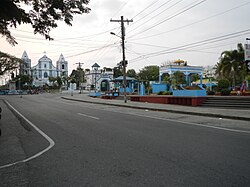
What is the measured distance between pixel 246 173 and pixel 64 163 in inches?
144

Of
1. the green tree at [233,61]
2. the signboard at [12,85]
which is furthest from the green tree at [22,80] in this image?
the green tree at [233,61]

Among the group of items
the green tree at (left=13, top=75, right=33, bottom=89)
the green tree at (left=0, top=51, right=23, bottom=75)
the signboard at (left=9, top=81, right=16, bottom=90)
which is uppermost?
the green tree at (left=0, top=51, right=23, bottom=75)

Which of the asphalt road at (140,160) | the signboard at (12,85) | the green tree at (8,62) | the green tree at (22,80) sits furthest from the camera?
the green tree at (22,80)

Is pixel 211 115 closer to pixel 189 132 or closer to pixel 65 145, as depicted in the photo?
pixel 189 132

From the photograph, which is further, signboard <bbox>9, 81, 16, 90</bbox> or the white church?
the white church

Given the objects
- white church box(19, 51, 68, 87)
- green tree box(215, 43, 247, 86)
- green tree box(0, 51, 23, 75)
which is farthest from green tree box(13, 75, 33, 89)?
green tree box(215, 43, 247, 86)

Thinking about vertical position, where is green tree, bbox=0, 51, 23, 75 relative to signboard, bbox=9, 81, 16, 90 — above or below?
above

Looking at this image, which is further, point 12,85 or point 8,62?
point 12,85

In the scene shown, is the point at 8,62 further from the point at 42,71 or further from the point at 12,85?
the point at 42,71

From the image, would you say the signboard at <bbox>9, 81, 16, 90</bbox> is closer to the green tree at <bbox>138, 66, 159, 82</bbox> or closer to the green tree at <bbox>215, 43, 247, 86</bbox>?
the green tree at <bbox>138, 66, 159, 82</bbox>

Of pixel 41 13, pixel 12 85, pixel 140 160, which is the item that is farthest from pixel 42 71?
pixel 140 160

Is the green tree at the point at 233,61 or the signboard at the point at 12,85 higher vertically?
the green tree at the point at 233,61

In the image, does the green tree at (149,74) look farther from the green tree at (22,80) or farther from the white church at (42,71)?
the green tree at (22,80)

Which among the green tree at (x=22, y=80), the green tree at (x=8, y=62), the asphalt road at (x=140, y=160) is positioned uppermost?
the green tree at (x=8, y=62)
